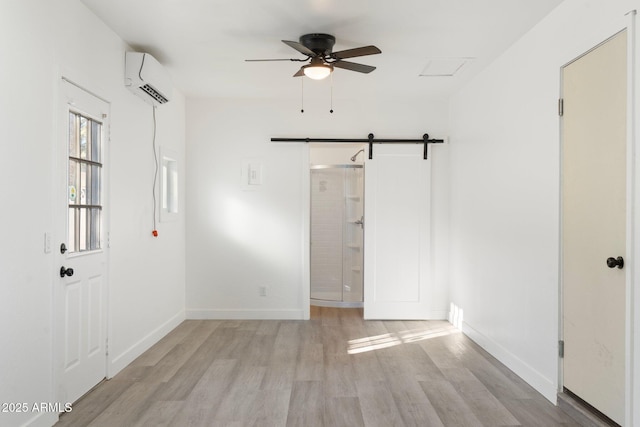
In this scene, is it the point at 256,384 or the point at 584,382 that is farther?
the point at 256,384

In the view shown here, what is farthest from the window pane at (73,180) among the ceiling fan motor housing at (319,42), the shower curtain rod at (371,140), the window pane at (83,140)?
the shower curtain rod at (371,140)

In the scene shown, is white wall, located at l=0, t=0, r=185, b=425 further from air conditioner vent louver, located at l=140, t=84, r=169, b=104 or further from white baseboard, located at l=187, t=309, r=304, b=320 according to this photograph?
white baseboard, located at l=187, t=309, r=304, b=320

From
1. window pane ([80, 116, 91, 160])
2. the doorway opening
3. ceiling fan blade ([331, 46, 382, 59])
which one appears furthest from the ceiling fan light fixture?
the doorway opening

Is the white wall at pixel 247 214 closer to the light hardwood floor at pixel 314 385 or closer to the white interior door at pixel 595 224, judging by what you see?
the light hardwood floor at pixel 314 385

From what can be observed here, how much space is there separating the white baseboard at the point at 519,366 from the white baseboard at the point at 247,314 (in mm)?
2029

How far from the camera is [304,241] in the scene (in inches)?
208

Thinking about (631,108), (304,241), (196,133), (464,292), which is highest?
(196,133)

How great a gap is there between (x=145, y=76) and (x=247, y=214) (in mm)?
2139

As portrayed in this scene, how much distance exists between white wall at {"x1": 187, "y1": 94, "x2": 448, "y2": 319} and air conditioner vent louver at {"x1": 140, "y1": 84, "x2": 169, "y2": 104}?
116 centimetres

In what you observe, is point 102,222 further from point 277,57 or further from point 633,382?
point 633,382

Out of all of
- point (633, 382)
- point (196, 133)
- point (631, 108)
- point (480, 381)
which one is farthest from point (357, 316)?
point (631, 108)

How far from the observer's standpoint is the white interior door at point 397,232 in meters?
5.28

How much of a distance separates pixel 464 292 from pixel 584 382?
2.06 metres

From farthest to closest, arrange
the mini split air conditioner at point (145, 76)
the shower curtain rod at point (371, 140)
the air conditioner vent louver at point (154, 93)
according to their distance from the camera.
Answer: the shower curtain rod at point (371, 140) < the air conditioner vent louver at point (154, 93) < the mini split air conditioner at point (145, 76)
